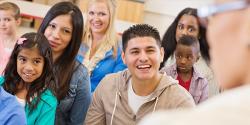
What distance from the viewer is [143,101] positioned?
92.4 inches

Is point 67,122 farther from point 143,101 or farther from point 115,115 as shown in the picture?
point 143,101

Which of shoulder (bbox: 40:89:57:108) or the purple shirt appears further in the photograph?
the purple shirt

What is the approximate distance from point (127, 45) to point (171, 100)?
0.47 meters

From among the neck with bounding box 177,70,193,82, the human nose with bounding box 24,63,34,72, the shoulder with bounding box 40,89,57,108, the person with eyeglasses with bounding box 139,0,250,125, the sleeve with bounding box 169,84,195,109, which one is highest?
the person with eyeglasses with bounding box 139,0,250,125

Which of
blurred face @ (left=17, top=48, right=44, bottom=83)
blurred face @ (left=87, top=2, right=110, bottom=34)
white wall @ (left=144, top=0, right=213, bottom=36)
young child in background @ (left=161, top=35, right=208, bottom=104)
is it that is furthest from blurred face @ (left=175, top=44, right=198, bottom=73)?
white wall @ (left=144, top=0, right=213, bottom=36)

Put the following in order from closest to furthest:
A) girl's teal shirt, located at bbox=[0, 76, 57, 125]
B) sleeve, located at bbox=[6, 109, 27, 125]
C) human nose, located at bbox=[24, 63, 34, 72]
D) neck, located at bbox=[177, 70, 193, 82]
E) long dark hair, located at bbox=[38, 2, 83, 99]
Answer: sleeve, located at bbox=[6, 109, 27, 125]
girl's teal shirt, located at bbox=[0, 76, 57, 125]
human nose, located at bbox=[24, 63, 34, 72]
long dark hair, located at bbox=[38, 2, 83, 99]
neck, located at bbox=[177, 70, 193, 82]

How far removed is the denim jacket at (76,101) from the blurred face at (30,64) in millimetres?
222

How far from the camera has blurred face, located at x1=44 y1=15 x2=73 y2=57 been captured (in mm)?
2492

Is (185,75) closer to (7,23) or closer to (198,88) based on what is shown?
(198,88)

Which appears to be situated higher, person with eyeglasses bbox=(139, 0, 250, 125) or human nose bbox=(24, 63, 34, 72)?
person with eyeglasses bbox=(139, 0, 250, 125)

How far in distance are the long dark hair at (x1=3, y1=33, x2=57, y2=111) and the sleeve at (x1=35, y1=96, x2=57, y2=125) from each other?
10cm

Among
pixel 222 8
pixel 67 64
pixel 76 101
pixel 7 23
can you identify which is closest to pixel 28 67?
pixel 67 64

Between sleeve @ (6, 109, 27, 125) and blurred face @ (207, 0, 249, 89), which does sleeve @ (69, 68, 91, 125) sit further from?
blurred face @ (207, 0, 249, 89)

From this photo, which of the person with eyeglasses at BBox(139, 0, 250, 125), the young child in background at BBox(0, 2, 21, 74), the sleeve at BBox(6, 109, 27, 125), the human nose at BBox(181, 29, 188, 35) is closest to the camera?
the person with eyeglasses at BBox(139, 0, 250, 125)
